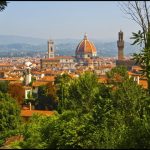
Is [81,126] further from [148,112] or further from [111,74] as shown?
[111,74]

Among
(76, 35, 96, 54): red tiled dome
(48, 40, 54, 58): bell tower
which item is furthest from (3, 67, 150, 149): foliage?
(48, 40, 54, 58): bell tower

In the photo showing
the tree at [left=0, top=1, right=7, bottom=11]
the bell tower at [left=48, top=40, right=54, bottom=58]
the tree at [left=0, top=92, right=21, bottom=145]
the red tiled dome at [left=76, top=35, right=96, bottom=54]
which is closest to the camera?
the tree at [left=0, top=1, right=7, bottom=11]

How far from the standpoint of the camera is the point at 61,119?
13.9 m

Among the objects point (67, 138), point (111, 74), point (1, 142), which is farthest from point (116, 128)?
point (111, 74)

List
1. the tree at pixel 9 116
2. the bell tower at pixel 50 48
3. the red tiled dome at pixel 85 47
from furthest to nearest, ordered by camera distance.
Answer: the bell tower at pixel 50 48 < the red tiled dome at pixel 85 47 < the tree at pixel 9 116

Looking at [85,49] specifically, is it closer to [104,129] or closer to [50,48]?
[50,48]

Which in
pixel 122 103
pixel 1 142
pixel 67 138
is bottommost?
pixel 1 142

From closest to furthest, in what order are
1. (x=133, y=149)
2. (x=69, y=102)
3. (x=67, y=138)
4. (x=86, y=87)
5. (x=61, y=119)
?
1. (x=133, y=149)
2. (x=67, y=138)
3. (x=61, y=119)
4. (x=69, y=102)
5. (x=86, y=87)

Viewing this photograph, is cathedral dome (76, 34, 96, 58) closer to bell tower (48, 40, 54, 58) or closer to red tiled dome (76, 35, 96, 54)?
red tiled dome (76, 35, 96, 54)

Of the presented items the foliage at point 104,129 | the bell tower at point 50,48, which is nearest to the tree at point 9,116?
the foliage at point 104,129

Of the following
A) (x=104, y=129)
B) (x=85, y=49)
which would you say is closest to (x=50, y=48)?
(x=85, y=49)

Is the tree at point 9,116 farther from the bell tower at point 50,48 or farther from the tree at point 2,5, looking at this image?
the bell tower at point 50,48

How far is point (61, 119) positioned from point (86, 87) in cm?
1504

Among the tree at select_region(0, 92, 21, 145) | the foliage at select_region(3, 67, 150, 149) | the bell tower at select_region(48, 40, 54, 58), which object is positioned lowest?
the tree at select_region(0, 92, 21, 145)
